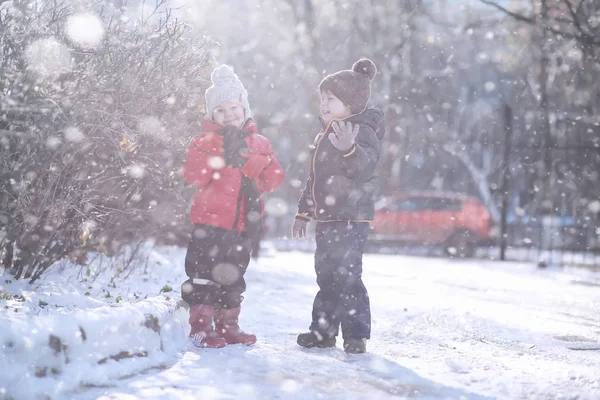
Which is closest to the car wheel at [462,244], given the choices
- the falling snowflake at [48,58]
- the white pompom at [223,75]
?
the white pompom at [223,75]

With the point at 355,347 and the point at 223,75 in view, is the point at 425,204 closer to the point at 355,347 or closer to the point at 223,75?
the point at 223,75

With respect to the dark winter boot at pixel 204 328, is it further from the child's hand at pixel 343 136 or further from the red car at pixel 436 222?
the red car at pixel 436 222

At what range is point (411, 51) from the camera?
76.4ft

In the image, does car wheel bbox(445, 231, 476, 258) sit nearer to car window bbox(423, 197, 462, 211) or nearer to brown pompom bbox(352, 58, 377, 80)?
car window bbox(423, 197, 462, 211)

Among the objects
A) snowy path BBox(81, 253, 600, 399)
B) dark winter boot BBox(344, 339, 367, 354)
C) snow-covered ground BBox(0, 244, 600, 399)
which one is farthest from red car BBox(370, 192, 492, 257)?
dark winter boot BBox(344, 339, 367, 354)

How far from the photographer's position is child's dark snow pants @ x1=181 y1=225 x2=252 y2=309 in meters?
4.58

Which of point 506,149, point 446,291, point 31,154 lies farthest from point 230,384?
point 506,149

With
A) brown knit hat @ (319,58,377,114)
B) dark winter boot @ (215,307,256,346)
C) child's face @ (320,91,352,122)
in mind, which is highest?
brown knit hat @ (319,58,377,114)

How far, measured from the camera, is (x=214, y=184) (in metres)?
4.62

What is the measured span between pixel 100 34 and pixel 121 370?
Result: 2.69m

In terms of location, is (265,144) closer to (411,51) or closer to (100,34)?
(100,34)

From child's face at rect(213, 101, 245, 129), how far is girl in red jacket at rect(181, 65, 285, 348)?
122 mm

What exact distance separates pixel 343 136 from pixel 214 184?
2.87 feet

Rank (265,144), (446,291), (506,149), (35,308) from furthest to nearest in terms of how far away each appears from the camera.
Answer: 1. (506,149)
2. (446,291)
3. (265,144)
4. (35,308)
